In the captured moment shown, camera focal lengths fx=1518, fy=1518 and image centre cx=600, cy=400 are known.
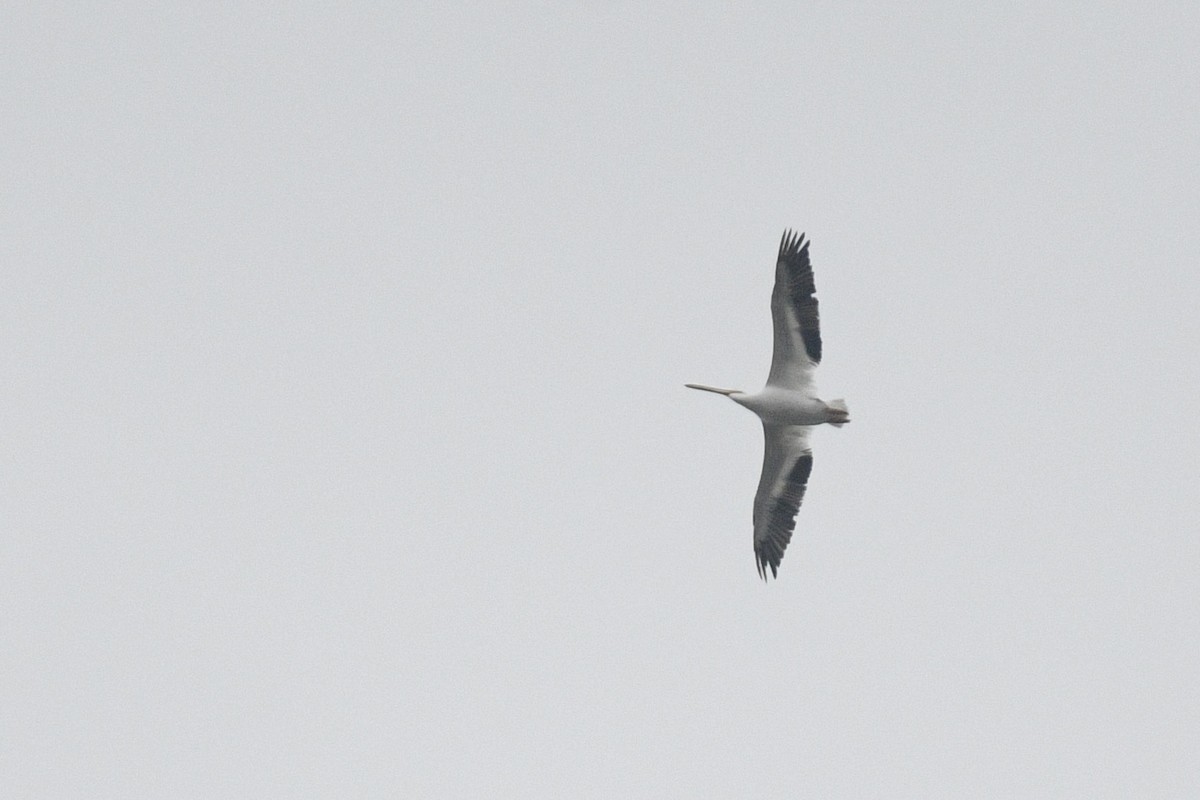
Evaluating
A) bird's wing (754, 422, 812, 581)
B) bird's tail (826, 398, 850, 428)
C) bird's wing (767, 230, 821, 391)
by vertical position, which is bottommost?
bird's wing (754, 422, 812, 581)

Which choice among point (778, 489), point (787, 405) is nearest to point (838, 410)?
point (787, 405)

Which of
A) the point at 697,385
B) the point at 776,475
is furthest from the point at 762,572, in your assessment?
the point at 697,385

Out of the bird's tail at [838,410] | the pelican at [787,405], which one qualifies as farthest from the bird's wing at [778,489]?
the bird's tail at [838,410]

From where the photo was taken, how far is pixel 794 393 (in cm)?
3381

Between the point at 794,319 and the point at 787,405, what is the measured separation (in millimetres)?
2090

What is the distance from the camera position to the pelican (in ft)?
107

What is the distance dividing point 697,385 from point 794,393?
3.07 metres

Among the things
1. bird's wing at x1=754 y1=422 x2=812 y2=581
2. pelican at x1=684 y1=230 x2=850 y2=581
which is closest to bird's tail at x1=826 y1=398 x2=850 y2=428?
pelican at x1=684 y1=230 x2=850 y2=581

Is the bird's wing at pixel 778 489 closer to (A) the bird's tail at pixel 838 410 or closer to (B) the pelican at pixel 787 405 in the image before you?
(B) the pelican at pixel 787 405

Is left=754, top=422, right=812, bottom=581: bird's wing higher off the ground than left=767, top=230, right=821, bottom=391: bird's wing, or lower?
lower

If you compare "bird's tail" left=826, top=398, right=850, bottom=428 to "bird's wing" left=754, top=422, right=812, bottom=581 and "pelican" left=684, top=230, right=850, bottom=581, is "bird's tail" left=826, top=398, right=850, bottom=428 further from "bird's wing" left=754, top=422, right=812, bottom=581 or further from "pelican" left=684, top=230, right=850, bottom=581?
"bird's wing" left=754, top=422, right=812, bottom=581

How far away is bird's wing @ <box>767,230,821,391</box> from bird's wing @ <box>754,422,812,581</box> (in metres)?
1.64

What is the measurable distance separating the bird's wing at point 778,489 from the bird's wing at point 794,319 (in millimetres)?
1635

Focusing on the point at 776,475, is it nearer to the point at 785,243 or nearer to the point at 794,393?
the point at 794,393
